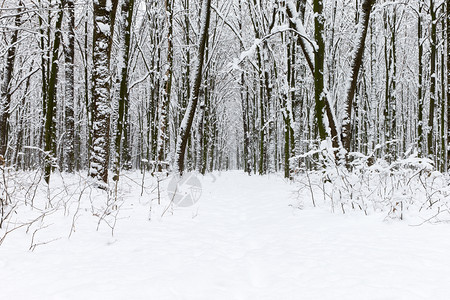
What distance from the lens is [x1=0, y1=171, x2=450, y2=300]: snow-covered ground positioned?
184 centimetres

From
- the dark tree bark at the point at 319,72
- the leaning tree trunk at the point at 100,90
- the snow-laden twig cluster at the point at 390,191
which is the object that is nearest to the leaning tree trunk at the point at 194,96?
the leaning tree trunk at the point at 100,90

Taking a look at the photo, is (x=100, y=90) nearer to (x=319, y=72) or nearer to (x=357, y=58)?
(x=319, y=72)

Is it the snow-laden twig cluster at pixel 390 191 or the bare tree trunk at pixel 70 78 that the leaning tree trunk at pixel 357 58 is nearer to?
the snow-laden twig cluster at pixel 390 191

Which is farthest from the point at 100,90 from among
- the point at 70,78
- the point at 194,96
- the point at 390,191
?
the point at 70,78

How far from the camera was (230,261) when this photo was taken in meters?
2.51

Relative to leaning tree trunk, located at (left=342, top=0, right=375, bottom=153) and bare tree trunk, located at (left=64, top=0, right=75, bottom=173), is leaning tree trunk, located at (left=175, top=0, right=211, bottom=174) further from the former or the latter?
bare tree trunk, located at (left=64, top=0, right=75, bottom=173)

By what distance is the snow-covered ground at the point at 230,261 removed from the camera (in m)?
1.84

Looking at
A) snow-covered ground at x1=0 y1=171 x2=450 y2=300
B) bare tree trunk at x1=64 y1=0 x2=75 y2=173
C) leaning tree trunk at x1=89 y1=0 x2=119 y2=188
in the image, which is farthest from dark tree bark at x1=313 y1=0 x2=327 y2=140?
bare tree trunk at x1=64 y1=0 x2=75 y2=173

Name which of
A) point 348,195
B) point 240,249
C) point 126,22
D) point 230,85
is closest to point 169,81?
point 126,22

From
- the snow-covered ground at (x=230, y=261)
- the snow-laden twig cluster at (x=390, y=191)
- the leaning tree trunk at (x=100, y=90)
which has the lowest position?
the snow-covered ground at (x=230, y=261)

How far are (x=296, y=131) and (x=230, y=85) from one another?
1445 cm

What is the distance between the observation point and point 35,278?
195 cm

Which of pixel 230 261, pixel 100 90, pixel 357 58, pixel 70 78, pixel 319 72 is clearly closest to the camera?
pixel 230 261

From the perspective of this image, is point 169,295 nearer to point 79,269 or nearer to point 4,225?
point 79,269
